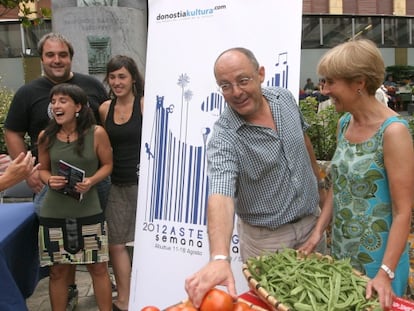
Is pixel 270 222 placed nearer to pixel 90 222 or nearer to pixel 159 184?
pixel 159 184

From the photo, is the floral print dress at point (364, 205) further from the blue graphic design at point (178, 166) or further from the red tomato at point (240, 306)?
the blue graphic design at point (178, 166)

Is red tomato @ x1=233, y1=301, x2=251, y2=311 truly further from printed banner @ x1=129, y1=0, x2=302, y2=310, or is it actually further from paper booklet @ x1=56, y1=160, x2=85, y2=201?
paper booklet @ x1=56, y1=160, x2=85, y2=201

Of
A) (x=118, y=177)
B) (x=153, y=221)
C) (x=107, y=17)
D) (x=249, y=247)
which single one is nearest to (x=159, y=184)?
(x=153, y=221)

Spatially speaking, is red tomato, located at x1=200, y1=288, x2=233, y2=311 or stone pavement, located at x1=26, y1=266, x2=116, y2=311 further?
stone pavement, located at x1=26, y1=266, x2=116, y2=311

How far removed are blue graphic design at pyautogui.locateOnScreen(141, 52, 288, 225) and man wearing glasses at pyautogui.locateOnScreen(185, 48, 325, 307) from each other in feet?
2.05

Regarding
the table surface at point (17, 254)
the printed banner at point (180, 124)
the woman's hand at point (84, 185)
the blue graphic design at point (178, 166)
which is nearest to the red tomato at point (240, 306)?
the printed banner at point (180, 124)

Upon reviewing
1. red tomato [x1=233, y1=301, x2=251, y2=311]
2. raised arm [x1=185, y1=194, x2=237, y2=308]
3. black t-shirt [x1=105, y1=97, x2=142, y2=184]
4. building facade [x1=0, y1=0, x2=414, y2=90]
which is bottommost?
red tomato [x1=233, y1=301, x2=251, y2=311]

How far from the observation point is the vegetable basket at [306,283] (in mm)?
1390

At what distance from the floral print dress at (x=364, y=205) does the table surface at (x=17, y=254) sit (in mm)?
1678

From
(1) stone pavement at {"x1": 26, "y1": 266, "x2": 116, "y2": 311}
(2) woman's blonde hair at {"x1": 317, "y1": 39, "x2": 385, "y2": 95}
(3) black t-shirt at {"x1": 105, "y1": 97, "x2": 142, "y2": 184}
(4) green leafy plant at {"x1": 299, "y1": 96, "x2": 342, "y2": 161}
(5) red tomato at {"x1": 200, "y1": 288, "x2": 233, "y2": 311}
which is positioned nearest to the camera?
(5) red tomato at {"x1": 200, "y1": 288, "x2": 233, "y2": 311}

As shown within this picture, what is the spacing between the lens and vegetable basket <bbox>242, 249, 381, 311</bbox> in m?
1.39

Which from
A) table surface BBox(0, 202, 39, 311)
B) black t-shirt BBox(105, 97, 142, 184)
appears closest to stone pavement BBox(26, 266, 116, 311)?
table surface BBox(0, 202, 39, 311)

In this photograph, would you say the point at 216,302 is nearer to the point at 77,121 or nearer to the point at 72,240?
the point at 72,240

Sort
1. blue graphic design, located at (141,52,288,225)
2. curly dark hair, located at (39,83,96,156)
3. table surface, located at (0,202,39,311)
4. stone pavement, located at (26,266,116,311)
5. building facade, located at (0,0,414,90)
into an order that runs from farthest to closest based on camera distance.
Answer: building facade, located at (0,0,414,90) < stone pavement, located at (26,266,116,311) < curly dark hair, located at (39,83,96,156) < blue graphic design, located at (141,52,288,225) < table surface, located at (0,202,39,311)
